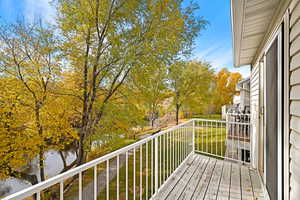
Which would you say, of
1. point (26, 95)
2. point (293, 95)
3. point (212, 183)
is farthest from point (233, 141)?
point (26, 95)

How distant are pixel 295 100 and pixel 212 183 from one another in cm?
211

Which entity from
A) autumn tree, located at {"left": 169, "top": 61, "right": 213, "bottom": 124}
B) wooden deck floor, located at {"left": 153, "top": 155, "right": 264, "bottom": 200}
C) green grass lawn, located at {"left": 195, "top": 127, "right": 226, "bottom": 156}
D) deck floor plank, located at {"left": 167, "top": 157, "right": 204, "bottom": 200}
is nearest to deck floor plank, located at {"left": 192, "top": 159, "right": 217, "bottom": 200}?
wooden deck floor, located at {"left": 153, "top": 155, "right": 264, "bottom": 200}

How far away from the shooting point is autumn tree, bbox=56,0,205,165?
14.7ft

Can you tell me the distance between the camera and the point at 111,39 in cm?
462

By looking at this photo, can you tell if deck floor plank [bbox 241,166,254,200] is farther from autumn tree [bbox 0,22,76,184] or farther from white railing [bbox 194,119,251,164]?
autumn tree [bbox 0,22,76,184]

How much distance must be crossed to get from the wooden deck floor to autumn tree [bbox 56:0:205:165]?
3067mm

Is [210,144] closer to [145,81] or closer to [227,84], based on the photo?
[145,81]

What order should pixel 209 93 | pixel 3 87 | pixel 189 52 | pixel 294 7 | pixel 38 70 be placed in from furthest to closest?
pixel 209 93
pixel 189 52
pixel 38 70
pixel 3 87
pixel 294 7

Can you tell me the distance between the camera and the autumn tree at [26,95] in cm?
430

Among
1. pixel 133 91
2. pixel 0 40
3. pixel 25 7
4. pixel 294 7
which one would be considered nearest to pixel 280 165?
pixel 294 7

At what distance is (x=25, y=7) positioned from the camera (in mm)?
5789

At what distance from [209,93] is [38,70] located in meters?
12.4

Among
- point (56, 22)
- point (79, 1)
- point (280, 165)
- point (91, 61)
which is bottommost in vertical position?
point (280, 165)

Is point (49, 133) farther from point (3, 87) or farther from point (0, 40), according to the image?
point (0, 40)
